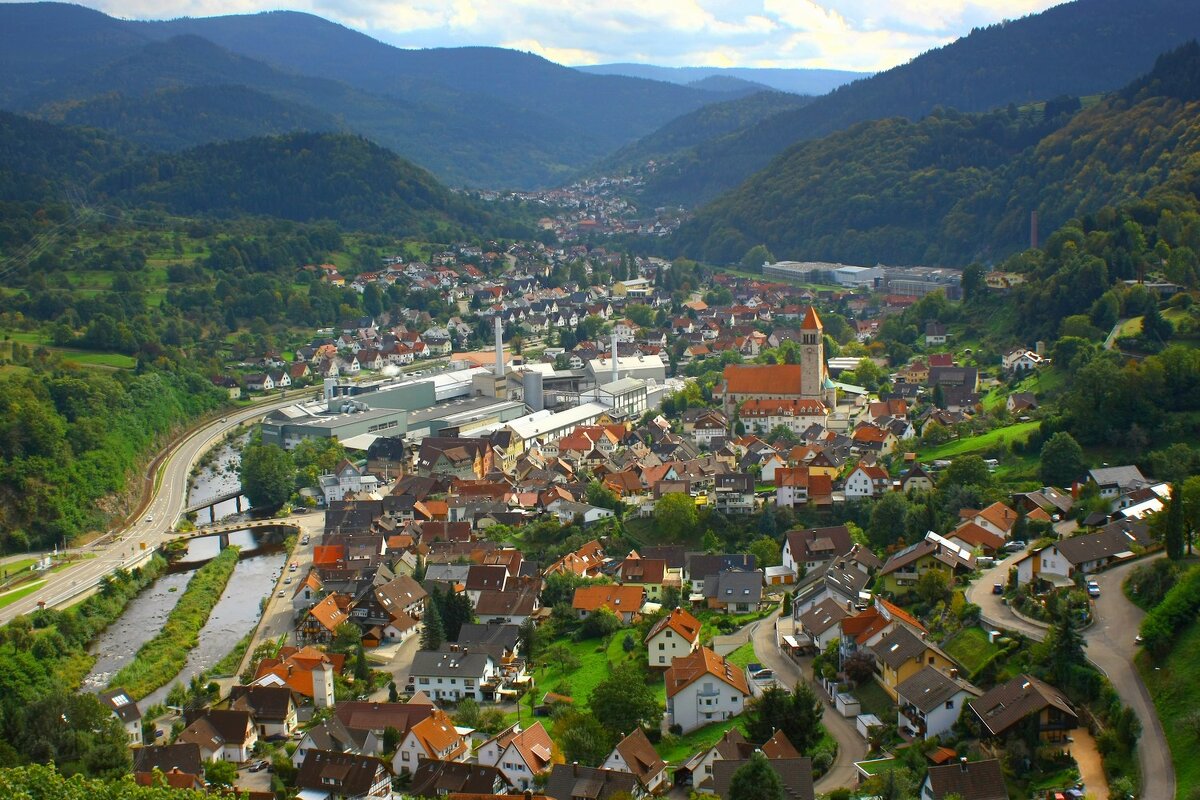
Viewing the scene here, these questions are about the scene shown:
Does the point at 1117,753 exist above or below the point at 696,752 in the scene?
above

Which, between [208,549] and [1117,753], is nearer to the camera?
[1117,753]

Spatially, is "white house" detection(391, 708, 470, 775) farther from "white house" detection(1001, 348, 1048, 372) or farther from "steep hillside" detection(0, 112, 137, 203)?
"steep hillside" detection(0, 112, 137, 203)

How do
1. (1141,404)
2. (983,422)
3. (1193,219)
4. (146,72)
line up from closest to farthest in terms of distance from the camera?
(1141,404), (983,422), (1193,219), (146,72)

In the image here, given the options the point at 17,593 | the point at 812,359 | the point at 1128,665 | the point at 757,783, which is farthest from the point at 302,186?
the point at 757,783

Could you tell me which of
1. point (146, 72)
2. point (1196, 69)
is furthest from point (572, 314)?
point (146, 72)

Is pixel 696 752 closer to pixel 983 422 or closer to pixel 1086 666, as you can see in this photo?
pixel 1086 666

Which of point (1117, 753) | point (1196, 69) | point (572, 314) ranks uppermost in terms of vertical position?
point (1196, 69)

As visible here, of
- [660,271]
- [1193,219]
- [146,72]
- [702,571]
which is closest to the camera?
[702,571]
